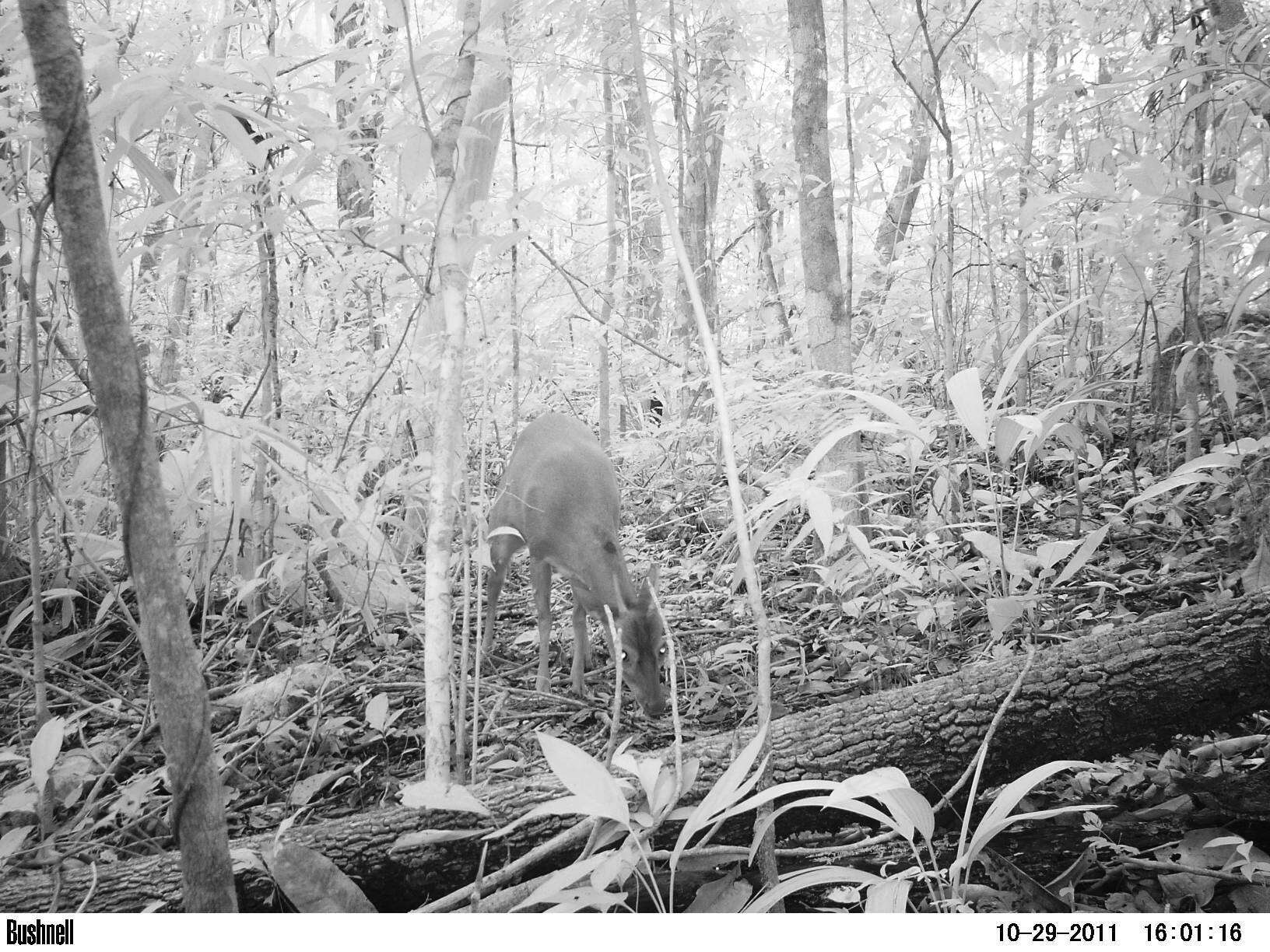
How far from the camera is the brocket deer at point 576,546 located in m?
3.99

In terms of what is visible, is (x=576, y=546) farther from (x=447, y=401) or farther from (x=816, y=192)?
(x=816, y=192)

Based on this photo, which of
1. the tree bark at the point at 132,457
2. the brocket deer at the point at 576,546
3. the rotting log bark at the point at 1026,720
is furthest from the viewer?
the brocket deer at the point at 576,546

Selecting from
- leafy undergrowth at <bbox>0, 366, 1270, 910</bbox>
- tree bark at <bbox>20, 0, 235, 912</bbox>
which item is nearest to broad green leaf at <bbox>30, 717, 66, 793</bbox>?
leafy undergrowth at <bbox>0, 366, 1270, 910</bbox>

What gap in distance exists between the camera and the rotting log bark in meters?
2.26

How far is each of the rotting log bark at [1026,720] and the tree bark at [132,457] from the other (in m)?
0.57

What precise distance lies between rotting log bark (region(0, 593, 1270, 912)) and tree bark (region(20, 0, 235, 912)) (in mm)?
570

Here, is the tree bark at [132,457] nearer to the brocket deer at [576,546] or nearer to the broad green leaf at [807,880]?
the broad green leaf at [807,880]

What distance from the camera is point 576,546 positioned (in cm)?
459

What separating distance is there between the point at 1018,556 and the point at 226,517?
10.6 ft

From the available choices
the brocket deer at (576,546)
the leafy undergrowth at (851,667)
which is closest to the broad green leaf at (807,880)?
the leafy undergrowth at (851,667)

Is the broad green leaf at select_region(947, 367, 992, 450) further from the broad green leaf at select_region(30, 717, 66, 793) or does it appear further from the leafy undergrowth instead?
the broad green leaf at select_region(30, 717, 66, 793)

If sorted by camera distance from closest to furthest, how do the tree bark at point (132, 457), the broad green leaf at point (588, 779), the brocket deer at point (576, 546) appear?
the tree bark at point (132, 457)
the broad green leaf at point (588, 779)
the brocket deer at point (576, 546)
